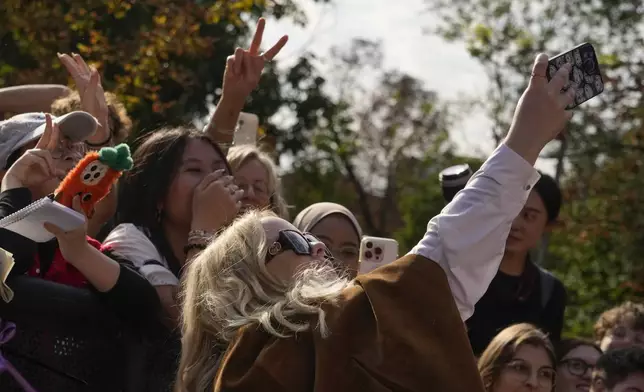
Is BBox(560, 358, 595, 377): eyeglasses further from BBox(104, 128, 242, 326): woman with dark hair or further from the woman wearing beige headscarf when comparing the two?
BBox(104, 128, 242, 326): woman with dark hair

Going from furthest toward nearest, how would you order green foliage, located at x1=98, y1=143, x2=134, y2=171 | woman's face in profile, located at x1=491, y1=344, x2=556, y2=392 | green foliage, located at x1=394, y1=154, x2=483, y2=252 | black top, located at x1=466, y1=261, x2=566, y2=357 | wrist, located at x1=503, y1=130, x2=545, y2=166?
green foliage, located at x1=394, y1=154, x2=483, y2=252 → black top, located at x1=466, y1=261, x2=566, y2=357 → woman's face in profile, located at x1=491, y1=344, x2=556, y2=392 → green foliage, located at x1=98, y1=143, x2=134, y2=171 → wrist, located at x1=503, y1=130, x2=545, y2=166

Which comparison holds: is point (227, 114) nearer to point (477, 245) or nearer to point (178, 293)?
point (178, 293)

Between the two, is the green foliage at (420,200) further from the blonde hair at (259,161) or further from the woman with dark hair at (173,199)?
the woman with dark hair at (173,199)

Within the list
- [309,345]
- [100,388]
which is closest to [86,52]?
[100,388]

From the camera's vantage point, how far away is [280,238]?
3072 millimetres

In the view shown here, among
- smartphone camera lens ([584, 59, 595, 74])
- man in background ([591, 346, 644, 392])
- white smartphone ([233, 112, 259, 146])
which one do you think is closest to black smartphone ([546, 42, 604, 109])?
smartphone camera lens ([584, 59, 595, 74])

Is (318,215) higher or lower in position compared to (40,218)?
lower

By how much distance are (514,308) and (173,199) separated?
1.70 metres

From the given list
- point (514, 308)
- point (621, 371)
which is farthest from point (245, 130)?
point (621, 371)

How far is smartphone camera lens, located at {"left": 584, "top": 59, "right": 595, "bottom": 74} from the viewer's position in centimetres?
288

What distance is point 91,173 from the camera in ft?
10.5

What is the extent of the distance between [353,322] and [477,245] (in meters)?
0.32

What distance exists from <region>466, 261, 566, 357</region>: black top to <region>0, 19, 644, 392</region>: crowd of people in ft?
0.04

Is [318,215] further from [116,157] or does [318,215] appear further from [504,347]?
[116,157]
